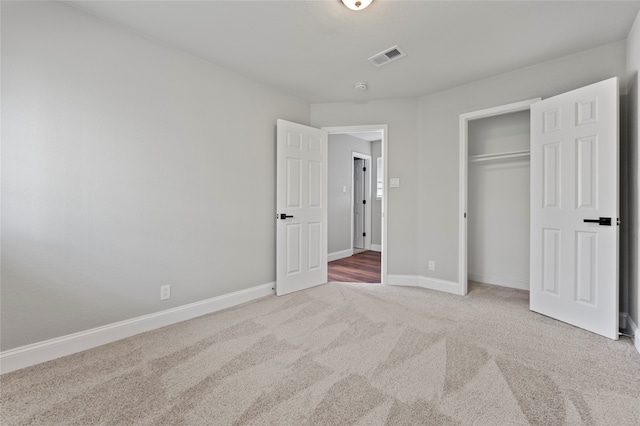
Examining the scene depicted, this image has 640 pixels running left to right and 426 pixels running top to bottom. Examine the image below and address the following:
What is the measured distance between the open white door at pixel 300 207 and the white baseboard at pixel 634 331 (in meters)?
2.90

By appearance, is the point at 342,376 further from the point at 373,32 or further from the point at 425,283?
the point at 373,32

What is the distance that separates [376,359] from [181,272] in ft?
6.19

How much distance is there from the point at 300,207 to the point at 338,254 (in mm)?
2436

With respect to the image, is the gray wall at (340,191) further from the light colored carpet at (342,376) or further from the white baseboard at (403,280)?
the light colored carpet at (342,376)

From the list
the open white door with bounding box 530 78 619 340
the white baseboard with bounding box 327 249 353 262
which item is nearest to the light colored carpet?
the open white door with bounding box 530 78 619 340

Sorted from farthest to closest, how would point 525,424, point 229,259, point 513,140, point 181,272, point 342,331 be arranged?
1. point 513,140
2. point 229,259
3. point 181,272
4. point 342,331
5. point 525,424

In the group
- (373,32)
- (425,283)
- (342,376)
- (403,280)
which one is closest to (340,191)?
(403,280)

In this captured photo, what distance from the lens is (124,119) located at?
2.28 metres

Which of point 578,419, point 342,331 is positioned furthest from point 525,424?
point 342,331

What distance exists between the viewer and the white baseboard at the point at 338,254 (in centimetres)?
555

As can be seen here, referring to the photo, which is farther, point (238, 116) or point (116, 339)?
point (238, 116)

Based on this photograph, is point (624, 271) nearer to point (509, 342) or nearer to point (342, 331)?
point (509, 342)

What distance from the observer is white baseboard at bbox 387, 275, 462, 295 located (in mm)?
3416

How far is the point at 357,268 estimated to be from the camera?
15.9 ft
